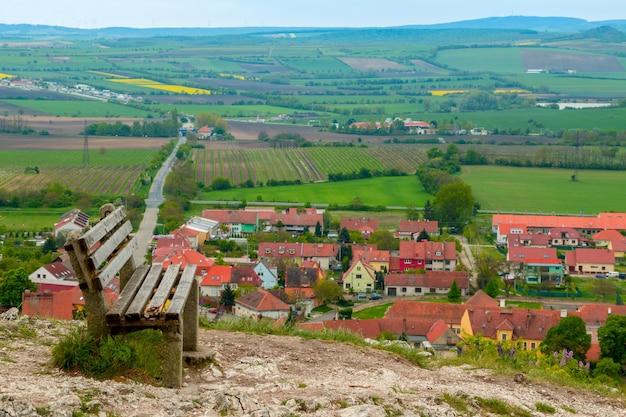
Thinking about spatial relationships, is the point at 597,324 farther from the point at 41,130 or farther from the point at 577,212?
the point at 41,130

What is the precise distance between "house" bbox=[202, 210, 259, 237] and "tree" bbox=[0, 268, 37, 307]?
1898 cm

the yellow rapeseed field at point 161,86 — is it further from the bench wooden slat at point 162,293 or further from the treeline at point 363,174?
the bench wooden slat at point 162,293

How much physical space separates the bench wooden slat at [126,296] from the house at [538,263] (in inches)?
1185

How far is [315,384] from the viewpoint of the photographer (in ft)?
21.9

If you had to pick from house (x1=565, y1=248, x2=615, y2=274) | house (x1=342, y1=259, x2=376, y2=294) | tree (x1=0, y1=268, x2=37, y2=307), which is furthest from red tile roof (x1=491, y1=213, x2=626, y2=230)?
tree (x1=0, y1=268, x2=37, y2=307)

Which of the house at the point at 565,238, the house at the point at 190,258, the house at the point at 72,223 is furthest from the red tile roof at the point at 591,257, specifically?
the house at the point at 72,223

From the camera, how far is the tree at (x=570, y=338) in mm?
22953

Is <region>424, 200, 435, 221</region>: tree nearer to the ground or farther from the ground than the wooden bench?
nearer to the ground

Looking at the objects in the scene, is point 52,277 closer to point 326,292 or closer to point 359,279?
point 326,292

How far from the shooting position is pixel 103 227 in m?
6.77

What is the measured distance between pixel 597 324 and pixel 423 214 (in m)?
21.8

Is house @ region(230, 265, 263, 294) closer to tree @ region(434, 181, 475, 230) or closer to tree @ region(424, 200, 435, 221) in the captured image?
tree @ region(424, 200, 435, 221)

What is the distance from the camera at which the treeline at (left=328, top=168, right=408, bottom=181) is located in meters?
59.3

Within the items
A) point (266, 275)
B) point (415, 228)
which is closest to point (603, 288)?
point (266, 275)
